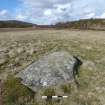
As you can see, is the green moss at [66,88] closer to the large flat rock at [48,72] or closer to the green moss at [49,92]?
the large flat rock at [48,72]

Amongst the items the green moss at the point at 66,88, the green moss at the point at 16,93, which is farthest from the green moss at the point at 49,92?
the green moss at the point at 16,93

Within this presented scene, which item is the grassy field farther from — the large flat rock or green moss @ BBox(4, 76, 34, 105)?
the large flat rock

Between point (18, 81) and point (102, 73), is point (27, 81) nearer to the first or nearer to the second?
point (18, 81)

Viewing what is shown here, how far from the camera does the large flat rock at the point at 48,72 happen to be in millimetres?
17484

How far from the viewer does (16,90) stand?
16.9m

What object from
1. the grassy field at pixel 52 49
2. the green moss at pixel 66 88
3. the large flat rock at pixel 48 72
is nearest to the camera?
the grassy field at pixel 52 49

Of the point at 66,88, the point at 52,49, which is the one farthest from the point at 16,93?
the point at 52,49

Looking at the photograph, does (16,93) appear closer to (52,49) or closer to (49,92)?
(49,92)

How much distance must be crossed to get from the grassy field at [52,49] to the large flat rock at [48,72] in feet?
1.80

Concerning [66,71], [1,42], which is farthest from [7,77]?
[1,42]

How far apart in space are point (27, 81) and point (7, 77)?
1818mm

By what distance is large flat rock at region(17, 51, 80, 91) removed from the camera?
17484 mm

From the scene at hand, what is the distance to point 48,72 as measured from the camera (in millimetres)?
17984

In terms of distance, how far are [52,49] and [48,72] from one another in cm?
650
